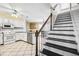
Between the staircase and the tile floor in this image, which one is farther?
the tile floor

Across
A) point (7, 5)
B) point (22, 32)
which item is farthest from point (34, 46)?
point (7, 5)

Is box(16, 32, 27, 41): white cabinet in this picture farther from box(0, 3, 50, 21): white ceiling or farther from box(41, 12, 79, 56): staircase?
box(41, 12, 79, 56): staircase

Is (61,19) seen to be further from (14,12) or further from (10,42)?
(10,42)

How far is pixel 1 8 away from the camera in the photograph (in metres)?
1.94

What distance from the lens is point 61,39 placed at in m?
1.93

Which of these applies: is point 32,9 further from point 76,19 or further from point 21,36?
point 76,19

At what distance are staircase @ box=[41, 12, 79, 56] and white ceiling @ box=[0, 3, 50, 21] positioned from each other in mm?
332

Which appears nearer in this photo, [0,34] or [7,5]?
[7,5]

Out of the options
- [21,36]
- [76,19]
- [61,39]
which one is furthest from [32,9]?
[76,19]

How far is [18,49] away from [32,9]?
91 centimetres

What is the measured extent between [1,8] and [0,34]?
0.62 metres

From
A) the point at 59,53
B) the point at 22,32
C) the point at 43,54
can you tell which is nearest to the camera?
the point at 59,53

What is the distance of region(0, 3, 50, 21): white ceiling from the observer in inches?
76.1

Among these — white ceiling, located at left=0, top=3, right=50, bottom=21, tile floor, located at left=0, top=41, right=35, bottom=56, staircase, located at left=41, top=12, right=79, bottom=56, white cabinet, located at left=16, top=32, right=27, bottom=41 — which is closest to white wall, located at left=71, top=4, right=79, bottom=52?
staircase, located at left=41, top=12, right=79, bottom=56
